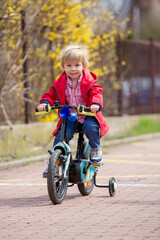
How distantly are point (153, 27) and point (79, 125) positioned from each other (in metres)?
23.5

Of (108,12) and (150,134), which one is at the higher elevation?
(108,12)

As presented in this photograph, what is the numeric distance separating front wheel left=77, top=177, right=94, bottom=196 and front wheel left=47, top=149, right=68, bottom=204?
0.32m

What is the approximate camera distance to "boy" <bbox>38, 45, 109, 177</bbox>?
6.48 m

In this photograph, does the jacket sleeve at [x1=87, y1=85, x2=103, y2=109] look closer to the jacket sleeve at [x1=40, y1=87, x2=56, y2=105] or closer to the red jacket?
the red jacket

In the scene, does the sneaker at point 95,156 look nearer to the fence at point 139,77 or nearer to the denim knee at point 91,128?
the denim knee at point 91,128

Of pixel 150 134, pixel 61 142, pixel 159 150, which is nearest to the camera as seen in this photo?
pixel 61 142

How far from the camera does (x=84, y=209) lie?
6.04m

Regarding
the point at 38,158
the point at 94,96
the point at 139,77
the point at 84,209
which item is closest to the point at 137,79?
the point at 139,77

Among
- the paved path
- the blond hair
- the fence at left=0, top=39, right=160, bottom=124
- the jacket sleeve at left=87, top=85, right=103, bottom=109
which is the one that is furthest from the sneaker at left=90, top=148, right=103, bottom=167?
the fence at left=0, top=39, right=160, bottom=124

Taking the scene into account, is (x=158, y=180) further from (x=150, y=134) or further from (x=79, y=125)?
(x=150, y=134)

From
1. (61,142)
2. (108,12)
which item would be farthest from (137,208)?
(108,12)

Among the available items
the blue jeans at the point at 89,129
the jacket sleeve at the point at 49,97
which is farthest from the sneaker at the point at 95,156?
the jacket sleeve at the point at 49,97

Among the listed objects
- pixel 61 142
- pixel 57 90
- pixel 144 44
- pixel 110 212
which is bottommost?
pixel 110 212

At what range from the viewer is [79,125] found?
6.60 m
